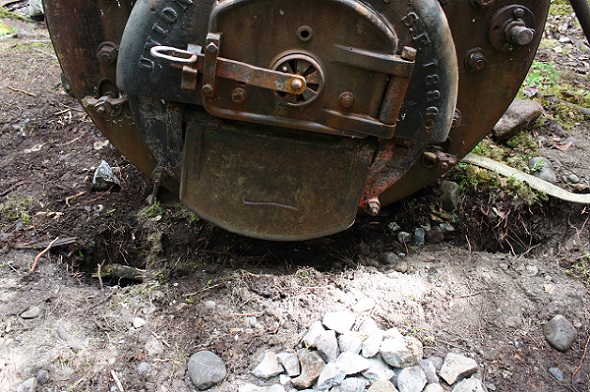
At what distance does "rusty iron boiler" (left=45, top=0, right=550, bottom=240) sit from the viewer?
1735 mm

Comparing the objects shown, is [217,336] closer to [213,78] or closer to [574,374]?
[213,78]

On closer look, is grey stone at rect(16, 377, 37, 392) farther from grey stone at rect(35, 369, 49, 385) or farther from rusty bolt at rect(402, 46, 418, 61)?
rusty bolt at rect(402, 46, 418, 61)

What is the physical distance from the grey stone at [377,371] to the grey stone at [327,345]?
13 centimetres

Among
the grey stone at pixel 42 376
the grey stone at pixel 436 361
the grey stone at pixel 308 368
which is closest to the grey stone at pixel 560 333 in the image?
the grey stone at pixel 436 361

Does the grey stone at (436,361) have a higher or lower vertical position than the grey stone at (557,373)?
higher

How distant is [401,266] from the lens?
2545 mm

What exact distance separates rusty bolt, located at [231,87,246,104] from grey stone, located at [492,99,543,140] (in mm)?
1861

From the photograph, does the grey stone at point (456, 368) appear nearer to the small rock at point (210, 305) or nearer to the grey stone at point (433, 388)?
the grey stone at point (433, 388)

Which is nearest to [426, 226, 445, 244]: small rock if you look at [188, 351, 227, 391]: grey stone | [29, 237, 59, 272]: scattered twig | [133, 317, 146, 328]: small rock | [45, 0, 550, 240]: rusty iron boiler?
[45, 0, 550, 240]: rusty iron boiler

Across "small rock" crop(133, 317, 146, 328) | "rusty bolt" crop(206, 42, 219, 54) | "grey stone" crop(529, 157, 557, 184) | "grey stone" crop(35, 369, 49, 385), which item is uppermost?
"rusty bolt" crop(206, 42, 219, 54)

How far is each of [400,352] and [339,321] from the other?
266 mm

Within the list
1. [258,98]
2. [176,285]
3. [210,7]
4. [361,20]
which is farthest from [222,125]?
[176,285]

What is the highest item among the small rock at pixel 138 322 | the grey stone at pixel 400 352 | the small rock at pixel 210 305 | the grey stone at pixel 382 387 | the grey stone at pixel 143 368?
the grey stone at pixel 400 352

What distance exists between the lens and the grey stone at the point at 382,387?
1.83 meters
